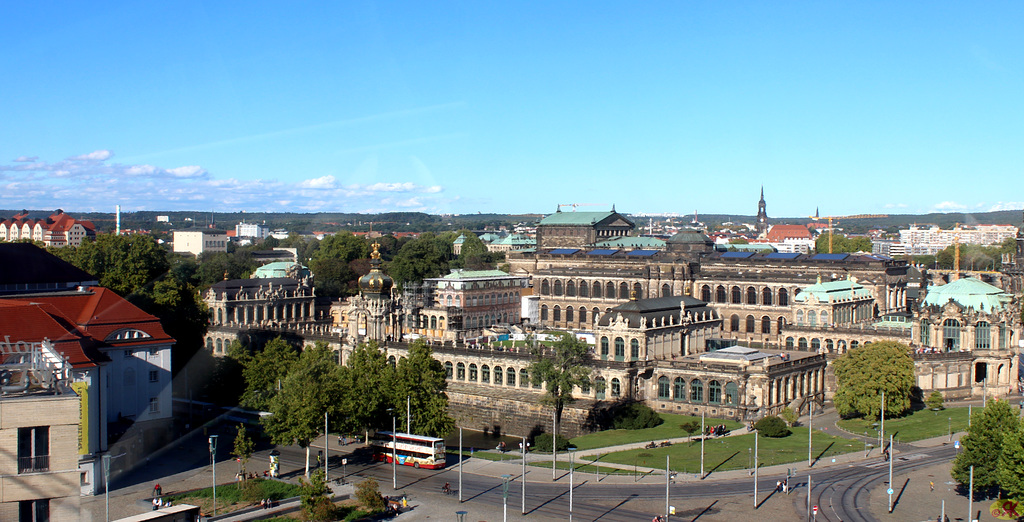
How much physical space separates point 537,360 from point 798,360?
22016mm

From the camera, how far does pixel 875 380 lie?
239ft

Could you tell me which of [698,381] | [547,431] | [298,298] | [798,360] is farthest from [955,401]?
[298,298]

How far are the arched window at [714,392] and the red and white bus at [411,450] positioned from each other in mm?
24818

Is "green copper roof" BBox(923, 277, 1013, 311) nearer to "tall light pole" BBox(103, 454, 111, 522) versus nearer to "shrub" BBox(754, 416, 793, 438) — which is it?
"shrub" BBox(754, 416, 793, 438)

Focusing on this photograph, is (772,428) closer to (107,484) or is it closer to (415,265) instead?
(107,484)

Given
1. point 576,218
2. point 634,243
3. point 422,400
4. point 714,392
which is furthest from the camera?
point 576,218

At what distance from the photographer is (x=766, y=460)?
6228 centimetres

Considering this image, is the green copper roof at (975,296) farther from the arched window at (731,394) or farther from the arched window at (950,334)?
the arched window at (731,394)

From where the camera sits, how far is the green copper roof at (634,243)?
14950cm

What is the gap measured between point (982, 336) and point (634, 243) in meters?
68.4

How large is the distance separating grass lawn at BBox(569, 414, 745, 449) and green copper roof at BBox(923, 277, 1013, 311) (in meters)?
32.7

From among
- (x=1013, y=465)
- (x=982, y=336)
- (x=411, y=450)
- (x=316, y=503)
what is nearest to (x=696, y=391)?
(x=411, y=450)

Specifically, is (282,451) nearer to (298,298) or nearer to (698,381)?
(698,381)

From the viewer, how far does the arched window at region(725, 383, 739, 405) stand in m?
76.9
